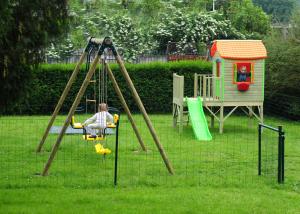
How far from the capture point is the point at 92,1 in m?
37.5

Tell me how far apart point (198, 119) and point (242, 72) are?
1.96 meters

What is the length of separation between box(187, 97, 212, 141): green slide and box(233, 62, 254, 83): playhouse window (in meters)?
1.23

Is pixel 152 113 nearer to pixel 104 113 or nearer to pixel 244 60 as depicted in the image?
pixel 244 60

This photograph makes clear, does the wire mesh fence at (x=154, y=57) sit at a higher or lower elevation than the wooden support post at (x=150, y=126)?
lower

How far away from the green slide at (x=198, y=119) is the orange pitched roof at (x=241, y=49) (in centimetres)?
152

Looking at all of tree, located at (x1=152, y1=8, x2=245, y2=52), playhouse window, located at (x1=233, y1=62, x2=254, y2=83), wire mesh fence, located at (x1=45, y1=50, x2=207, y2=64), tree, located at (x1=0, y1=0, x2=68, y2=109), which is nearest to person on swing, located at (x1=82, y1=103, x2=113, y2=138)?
tree, located at (x1=0, y1=0, x2=68, y2=109)

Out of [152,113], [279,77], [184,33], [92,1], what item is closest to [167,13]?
[184,33]

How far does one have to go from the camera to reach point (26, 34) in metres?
7.76

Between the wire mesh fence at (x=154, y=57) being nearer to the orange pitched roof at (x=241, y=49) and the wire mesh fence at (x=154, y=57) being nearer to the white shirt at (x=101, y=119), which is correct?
the orange pitched roof at (x=241, y=49)

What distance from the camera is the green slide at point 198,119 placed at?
15.6m

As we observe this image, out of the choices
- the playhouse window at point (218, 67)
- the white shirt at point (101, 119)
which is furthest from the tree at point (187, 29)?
the white shirt at point (101, 119)

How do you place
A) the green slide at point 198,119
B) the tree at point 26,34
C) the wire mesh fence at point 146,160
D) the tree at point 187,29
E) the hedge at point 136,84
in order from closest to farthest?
the tree at point 26,34 < the wire mesh fence at point 146,160 < the green slide at point 198,119 < the hedge at point 136,84 < the tree at point 187,29

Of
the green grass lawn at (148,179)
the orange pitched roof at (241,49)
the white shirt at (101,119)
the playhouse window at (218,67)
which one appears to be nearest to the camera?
the green grass lawn at (148,179)

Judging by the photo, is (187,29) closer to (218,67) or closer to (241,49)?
(218,67)
